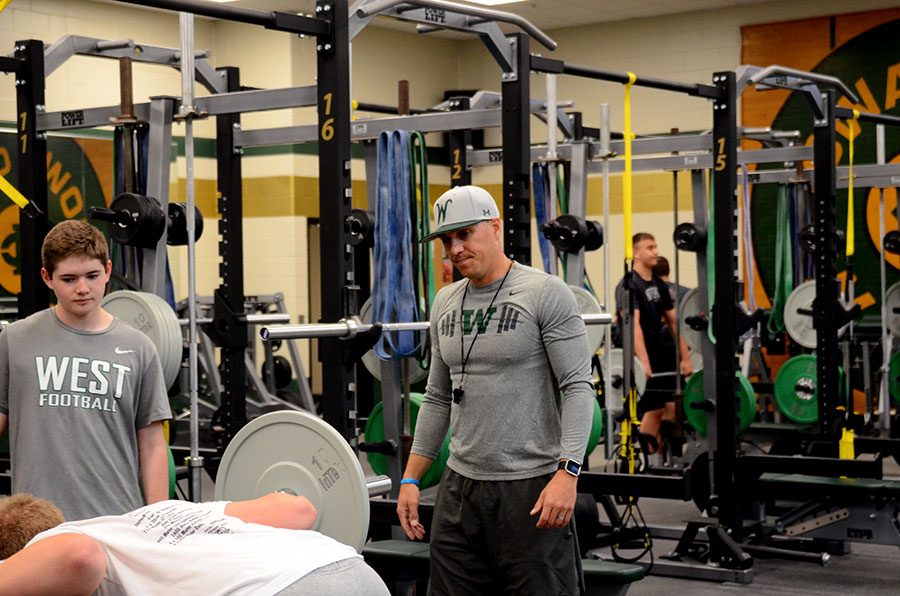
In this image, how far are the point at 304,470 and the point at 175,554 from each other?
1.09m

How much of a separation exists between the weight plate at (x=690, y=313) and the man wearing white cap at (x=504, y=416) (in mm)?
4029

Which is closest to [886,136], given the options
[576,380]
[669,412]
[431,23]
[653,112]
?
[653,112]

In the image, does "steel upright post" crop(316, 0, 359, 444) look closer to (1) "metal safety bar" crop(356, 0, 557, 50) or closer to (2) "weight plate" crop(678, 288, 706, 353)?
(1) "metal safety bar" crop(356, 0, 557, 50)

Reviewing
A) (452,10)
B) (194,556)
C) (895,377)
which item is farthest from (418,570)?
(895,377)

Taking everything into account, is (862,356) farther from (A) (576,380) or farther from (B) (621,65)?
(A) (576,380)

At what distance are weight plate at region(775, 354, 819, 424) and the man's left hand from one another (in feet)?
17.5

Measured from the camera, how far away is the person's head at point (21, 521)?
2.02 meters

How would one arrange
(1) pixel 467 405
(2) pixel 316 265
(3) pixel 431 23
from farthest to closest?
1. (2) pixel 316 265
2. (3) pixel 431 23
3. (1) pixel 467 405

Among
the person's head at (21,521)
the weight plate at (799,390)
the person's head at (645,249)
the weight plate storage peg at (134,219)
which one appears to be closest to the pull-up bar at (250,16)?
the weight plate storage peg at (134,219)

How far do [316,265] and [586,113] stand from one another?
2.84 metres

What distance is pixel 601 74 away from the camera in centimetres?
545

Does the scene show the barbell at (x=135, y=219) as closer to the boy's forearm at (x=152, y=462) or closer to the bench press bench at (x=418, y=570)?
the bench press bench at (x=418, y=570)

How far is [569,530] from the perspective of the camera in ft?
10.2

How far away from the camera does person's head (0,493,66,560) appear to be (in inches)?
79.7
